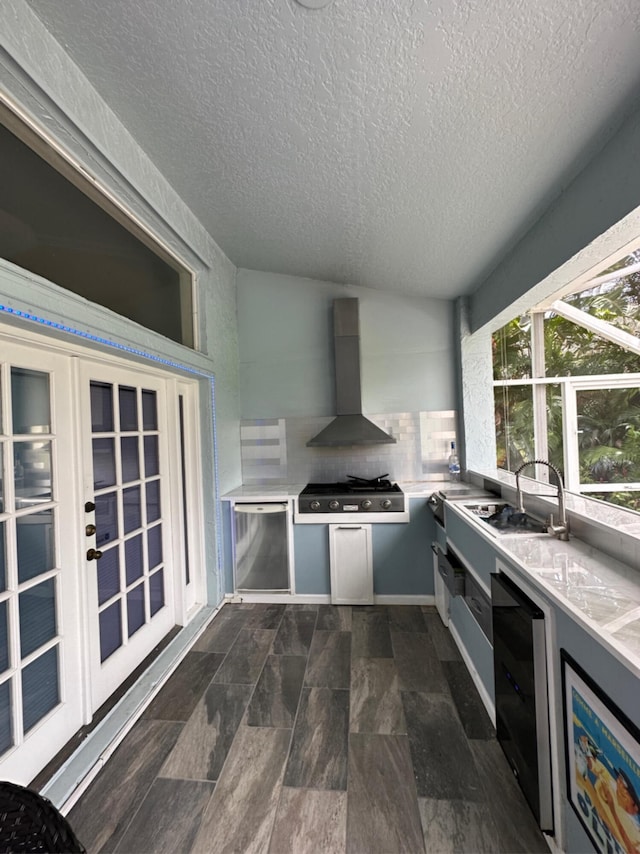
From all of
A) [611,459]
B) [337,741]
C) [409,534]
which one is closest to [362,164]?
[409,534]

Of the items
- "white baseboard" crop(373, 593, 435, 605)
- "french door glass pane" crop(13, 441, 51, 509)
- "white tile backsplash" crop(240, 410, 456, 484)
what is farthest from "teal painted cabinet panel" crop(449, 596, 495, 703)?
"french door glass pane" crop(13, 441, 51, 509)

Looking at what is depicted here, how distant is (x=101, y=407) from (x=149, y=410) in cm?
46

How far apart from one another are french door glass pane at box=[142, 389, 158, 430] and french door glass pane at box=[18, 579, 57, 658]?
1.06 metres

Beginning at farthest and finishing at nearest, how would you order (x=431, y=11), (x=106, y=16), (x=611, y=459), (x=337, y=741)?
(x=611, y=459), (x=337, y=741), (x=106, y=16), (x=431, y=11)

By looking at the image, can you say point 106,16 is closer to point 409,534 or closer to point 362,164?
point 362,164

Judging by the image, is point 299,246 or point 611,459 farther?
point 611,459

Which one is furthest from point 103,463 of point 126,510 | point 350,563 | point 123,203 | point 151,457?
point 350,563

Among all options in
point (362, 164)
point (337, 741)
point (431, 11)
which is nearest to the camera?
point (431, 11)

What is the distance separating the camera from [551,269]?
6.03 ft

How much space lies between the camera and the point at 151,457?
94.7 inches

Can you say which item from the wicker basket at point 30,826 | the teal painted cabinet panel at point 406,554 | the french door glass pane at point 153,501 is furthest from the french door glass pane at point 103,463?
the teal painted cabinet panel at point 406,554

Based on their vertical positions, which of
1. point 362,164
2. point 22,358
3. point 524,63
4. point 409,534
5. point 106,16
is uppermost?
point 106,16

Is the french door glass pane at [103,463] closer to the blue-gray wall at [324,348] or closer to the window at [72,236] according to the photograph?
the window at [72,236]

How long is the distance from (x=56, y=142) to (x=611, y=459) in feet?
15.1
